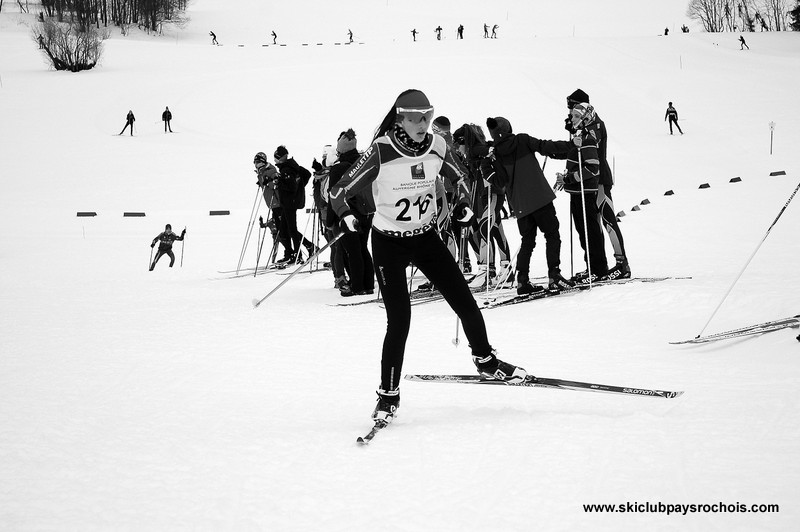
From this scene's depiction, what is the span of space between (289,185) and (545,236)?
522 cm

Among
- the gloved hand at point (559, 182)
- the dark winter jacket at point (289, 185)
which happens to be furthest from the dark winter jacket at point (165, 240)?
the gloved hand at point (559, 182)

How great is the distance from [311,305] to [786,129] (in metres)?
25.9

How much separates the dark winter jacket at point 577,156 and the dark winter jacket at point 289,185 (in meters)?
5.05

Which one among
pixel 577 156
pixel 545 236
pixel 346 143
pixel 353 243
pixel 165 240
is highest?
pixel 346 143

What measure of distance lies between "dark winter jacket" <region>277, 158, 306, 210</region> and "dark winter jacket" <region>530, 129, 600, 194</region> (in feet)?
16.6

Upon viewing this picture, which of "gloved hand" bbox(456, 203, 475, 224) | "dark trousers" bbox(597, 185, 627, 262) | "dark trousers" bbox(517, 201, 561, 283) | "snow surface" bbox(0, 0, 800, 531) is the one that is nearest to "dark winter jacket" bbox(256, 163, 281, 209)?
"snow surface" bbox(0, 0, 800, 531)

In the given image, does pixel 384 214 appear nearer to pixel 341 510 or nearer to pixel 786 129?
pixel 341 510

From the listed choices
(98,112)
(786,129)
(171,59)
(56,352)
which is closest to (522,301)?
(56,352)

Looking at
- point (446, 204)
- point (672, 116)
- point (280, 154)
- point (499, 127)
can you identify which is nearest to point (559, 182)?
point (499, 127)

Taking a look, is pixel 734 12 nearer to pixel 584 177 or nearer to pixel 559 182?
pixel 559 182

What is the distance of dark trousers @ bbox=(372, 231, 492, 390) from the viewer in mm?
4109

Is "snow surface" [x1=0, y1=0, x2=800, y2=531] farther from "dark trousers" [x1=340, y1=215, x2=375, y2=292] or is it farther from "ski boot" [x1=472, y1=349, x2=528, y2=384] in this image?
"dark trousers" [x1=340, y1=215, x2=375, y2=292]

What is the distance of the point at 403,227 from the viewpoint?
4.16 m

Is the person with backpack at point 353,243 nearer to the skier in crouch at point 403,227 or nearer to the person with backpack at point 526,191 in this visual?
the person with backpack at point 526,191
